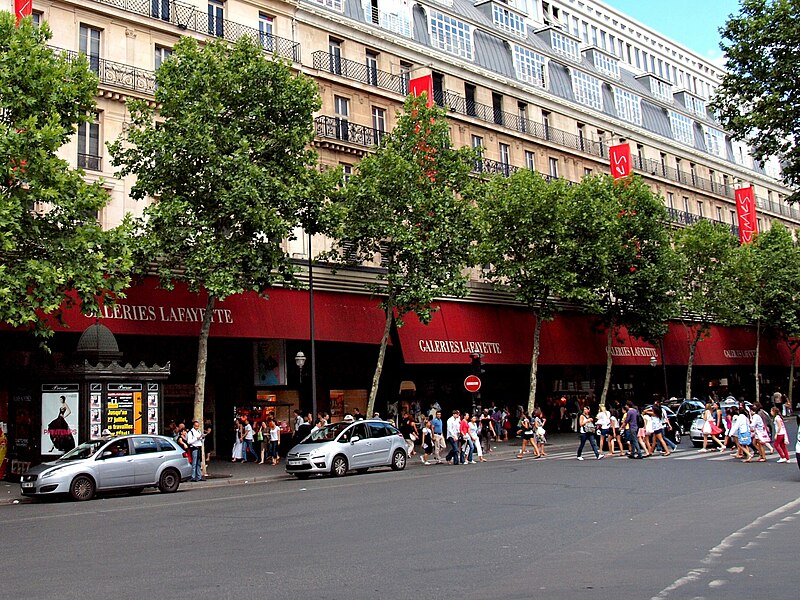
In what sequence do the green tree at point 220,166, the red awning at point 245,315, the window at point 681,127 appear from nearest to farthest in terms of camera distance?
the green tree at point 220,166 < the red awning at point 245,315 < the window at point 681,127

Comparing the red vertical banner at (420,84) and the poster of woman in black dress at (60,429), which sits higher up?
the red vertical banner at (420,84)

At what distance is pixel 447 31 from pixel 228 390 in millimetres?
21862

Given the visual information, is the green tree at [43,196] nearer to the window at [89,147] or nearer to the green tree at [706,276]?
the window at [89,147]

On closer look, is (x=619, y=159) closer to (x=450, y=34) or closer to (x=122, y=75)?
(x=450, y=34)

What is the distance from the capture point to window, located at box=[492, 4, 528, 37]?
4622cm

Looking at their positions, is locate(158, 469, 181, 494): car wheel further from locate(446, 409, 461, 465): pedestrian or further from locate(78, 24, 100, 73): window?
locate(78, 24, 100, 73): window

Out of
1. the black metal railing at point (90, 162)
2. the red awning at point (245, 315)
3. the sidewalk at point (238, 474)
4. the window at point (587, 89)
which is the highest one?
the window at point (587, 89)

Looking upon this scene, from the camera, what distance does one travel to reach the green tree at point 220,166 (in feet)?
76.9

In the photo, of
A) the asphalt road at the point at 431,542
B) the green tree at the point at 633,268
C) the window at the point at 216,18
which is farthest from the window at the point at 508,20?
the asphalt road at the point at 431,542

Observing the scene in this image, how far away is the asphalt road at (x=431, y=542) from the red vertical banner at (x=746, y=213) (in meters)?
41.0

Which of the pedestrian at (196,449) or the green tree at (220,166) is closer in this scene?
the pedestrian at (196,449)

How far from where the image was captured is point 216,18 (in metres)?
31.4

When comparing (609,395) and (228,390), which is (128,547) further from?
(609,395)

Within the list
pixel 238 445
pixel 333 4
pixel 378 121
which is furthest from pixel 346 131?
pixel 238 445
